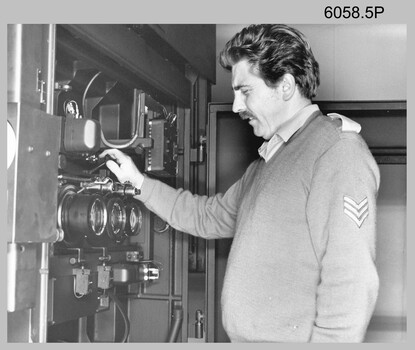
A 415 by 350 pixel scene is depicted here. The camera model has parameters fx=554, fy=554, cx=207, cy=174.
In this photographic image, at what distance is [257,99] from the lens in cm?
194

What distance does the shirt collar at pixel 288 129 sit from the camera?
6.07 ft

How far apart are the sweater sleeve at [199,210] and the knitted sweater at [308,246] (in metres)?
0.33

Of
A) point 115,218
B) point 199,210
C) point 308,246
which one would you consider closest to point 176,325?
point 199,210

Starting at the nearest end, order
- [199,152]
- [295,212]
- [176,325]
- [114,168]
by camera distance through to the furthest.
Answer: [295,212] → [114,168] → [176,325] → [199,152]

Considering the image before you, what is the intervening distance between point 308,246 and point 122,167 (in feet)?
2.46

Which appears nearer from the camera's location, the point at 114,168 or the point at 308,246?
the point at 308,246

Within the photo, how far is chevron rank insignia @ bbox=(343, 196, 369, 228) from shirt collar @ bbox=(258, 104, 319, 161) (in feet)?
1.17

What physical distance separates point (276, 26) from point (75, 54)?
28.3 inches

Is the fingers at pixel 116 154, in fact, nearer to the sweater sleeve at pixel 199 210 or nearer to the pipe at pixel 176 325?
the sweater sleeve at pixel 199 210

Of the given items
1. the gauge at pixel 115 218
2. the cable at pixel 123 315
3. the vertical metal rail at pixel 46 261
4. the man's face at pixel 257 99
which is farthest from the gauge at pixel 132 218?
the vertical metal rail at pixel 46 261

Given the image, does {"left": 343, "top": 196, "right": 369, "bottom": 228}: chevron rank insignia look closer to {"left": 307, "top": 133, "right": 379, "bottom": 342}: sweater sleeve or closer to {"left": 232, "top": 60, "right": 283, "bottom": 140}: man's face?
{"left": 307, "top": 133, "right": 379, "bottom": 342}: sweater sleeve

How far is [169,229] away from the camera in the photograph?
2.48 meters

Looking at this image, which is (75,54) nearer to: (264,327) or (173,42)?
(173,42)

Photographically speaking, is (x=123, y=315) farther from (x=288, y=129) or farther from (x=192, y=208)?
(x=288, y=129)
